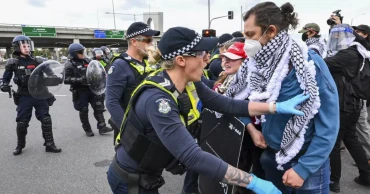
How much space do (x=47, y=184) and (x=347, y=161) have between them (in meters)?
4.12

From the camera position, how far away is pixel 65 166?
4.11 meters

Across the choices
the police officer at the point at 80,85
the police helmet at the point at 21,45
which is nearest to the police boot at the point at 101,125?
the police officer at the point at 80,85

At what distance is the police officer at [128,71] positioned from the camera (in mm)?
2688

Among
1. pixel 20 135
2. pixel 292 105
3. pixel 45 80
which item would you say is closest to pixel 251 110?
pixel 292 105

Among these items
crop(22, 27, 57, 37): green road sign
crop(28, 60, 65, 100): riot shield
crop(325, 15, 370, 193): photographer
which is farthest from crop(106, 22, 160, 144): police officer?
crop(22, 27, 57, 37): green road sign

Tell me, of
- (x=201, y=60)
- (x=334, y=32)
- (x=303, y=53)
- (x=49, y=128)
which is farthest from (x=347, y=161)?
(x=49, y=128)

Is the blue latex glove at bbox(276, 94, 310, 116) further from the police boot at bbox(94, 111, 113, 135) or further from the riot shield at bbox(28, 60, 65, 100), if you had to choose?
the police boot at bbox(94, 111, 113, 135)

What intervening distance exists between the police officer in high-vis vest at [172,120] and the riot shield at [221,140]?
0.41 ft

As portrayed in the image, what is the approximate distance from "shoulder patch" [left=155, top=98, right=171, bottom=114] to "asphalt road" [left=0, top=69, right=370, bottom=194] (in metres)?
2.16

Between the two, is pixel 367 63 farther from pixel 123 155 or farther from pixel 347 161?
pixel 123 155

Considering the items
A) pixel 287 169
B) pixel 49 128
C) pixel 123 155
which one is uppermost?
pixel 123 155

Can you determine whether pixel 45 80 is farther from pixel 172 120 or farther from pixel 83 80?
pixel 172 120

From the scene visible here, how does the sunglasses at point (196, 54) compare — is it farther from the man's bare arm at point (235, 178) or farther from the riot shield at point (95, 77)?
the riot shield at point (95, 77)

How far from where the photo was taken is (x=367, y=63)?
3.04 metres
